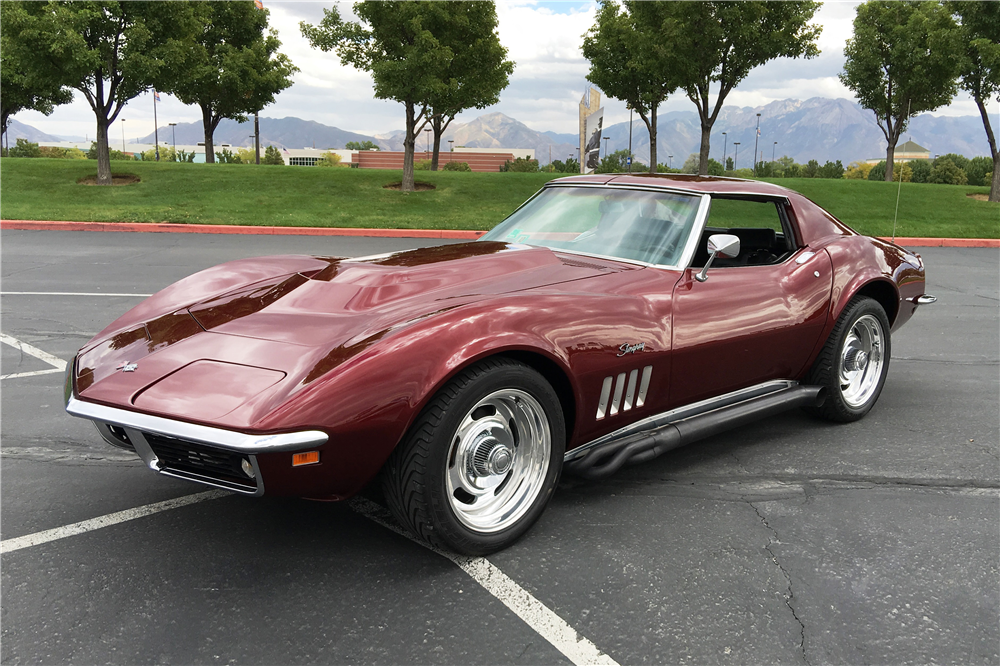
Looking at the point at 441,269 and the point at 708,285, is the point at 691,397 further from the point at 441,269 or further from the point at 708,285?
the point at 441,269

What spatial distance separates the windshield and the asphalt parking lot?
42.9 inches

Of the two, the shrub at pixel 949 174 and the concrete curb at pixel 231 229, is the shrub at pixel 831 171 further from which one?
the concrete curb at pixel 231 229

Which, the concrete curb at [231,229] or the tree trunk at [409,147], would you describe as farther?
the tree trunk at [409,147]

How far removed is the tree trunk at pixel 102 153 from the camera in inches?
810

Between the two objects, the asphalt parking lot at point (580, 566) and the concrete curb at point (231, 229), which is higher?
the concrete curb at point (231, 229)

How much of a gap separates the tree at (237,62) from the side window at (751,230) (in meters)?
27.5

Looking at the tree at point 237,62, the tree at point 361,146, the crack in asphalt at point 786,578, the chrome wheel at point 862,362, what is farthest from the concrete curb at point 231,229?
the tree at point 361,146

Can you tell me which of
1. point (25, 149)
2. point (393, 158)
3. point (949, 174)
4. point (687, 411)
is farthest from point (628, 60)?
point (393, 158)

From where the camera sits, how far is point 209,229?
1543cm

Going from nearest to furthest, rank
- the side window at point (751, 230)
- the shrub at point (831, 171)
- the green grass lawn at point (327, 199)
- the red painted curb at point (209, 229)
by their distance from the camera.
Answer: the side window at point (751, 230) → the red painted curb at point (209, 229) → the green grass lawn at point (327, 199) → the shrub at point (831, 171)

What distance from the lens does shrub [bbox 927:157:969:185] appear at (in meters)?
34.9

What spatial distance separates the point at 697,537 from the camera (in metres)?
3.04

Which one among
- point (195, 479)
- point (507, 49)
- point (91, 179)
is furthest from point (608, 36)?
point (195, 479)

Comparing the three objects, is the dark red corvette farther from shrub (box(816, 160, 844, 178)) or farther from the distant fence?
the distant fence
